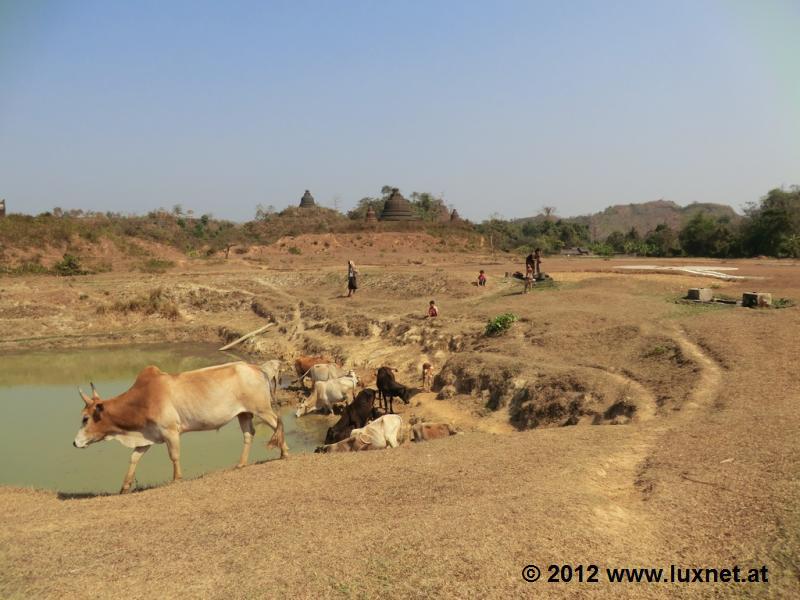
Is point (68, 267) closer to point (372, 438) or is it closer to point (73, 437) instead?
point (73, 437)

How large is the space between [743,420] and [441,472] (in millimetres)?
5464

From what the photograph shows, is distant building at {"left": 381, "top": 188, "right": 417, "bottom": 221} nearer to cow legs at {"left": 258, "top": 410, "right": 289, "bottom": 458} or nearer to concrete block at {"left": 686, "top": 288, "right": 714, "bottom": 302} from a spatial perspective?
concrete block at {"left": 686, "top": 288, "right": 714, "bottom": 302}

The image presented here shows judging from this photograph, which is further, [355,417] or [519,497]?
[355,417]


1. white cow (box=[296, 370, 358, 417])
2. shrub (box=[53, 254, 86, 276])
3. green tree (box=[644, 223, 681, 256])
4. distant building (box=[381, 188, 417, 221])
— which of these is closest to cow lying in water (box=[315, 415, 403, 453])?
white cow (box=[296, 370, 358, 417])

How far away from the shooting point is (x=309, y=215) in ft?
241

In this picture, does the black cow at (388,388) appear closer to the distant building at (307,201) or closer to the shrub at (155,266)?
the shrub at (155,266)

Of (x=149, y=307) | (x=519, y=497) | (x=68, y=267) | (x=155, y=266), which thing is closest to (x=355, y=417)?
(x=519, y=497)

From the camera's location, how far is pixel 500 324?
20469 millimetres

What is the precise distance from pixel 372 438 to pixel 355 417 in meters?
2.60

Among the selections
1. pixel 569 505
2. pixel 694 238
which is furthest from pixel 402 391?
pixel 694 238

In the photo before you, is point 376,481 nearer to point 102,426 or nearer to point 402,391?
point 102,426

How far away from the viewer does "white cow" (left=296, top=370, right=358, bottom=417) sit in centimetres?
1753

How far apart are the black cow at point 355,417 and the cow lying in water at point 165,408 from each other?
3.95 meters

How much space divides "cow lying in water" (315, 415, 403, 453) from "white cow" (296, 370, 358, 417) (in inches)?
208
